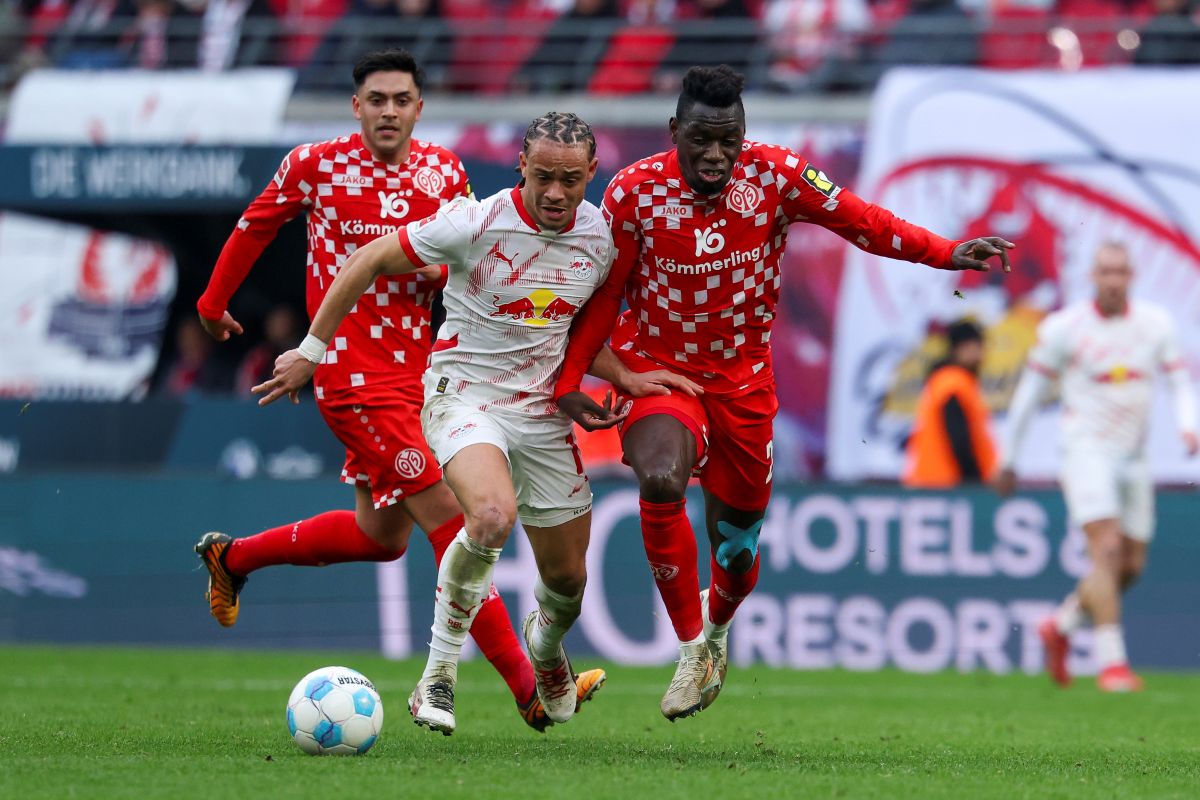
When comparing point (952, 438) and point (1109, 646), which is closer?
point (1109, 646)

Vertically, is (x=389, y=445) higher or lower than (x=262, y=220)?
lower

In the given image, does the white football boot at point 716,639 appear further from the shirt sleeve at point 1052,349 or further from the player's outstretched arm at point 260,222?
the shirt sleeve at point 1052,349

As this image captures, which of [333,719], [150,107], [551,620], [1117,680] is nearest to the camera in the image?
[333,719]

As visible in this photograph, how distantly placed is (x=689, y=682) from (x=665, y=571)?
454 millimetres

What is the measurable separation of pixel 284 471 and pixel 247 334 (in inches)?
78.6

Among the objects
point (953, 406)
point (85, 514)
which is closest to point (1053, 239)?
point (953, 406)

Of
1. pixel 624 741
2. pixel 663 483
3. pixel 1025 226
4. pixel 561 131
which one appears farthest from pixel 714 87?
pixel 1025 226

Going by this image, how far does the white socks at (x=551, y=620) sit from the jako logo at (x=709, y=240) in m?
1.52

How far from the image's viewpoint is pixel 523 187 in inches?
285

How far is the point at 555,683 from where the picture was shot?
7.74 meters

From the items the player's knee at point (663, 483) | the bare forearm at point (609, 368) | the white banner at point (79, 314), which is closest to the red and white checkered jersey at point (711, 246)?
the bare forearm at point (609, 368)

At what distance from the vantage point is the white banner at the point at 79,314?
15992 millimetres

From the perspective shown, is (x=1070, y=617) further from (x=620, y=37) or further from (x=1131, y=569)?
(x=620, y=37)

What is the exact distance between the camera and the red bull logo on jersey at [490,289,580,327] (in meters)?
7.27
